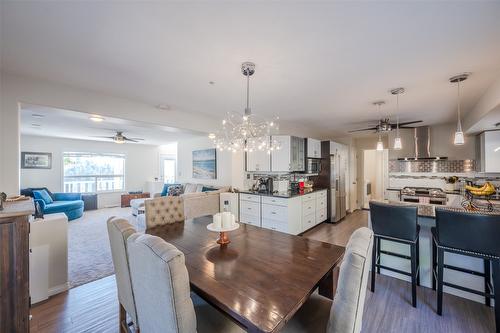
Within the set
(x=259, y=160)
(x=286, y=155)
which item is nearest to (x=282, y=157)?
(x=286, y=155)

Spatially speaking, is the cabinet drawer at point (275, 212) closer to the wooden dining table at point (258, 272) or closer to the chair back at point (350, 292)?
the wooden dining table at point (258, 272)

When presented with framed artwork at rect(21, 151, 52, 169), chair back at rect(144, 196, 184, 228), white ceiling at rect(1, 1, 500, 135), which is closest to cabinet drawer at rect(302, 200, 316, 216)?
white ceiling at rect(1, 1, 500, 135)

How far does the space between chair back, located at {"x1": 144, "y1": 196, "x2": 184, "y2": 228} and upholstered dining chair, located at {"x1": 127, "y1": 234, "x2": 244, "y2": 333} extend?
4.40 ft

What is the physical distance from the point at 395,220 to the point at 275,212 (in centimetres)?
208

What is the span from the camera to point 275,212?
13.0 feet

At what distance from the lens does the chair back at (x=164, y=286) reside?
98cm

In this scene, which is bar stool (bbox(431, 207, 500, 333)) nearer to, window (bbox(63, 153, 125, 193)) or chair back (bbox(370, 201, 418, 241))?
chair back (bbox(370, 201, 418, 241))

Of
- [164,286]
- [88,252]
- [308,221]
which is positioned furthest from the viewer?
[308,221]

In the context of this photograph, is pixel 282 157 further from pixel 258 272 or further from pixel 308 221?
pixel 258 272

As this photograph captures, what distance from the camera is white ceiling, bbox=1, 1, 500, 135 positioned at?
138cm

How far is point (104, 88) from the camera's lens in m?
2.74

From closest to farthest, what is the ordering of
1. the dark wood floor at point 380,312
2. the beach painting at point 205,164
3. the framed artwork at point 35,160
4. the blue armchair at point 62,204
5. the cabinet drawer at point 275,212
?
the dark wood floor at point 380,312 < the cabinet drawer at point 275,212 < the blue armchair at point 62,204 < the beach painting at point 205,164 < the framed artwork at point 35,160

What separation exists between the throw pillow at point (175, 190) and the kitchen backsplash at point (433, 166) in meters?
6.15

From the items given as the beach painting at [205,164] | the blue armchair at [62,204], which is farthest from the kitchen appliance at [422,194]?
the blue armchair at [62,204]
